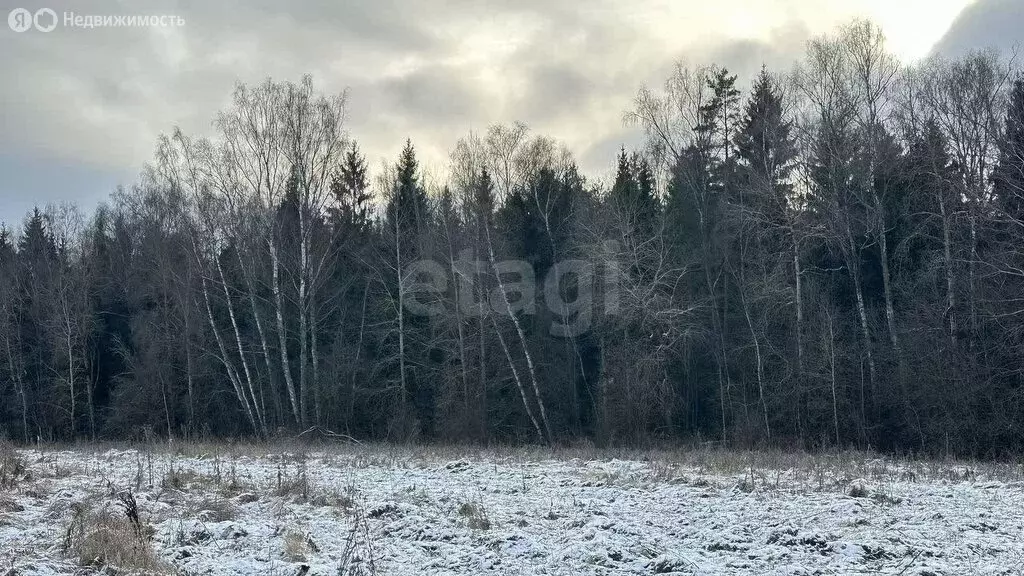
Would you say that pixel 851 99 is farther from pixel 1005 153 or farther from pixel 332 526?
pixel 332 526

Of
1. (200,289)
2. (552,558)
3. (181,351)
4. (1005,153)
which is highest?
(1005,153)

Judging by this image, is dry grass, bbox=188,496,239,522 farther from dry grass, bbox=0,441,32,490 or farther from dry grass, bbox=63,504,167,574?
dry grass, bbox=0,441,32,490

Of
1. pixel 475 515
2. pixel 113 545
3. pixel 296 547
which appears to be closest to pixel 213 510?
pixel 113 545

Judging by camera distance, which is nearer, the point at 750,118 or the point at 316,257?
the point at 316,257

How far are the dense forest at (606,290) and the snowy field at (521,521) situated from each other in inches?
482

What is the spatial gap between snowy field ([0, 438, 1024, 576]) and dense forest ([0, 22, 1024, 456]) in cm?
1225

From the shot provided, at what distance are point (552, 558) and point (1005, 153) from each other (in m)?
21.7

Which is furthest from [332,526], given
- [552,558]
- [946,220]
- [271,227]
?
[946,220]

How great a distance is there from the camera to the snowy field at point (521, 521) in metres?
7.00

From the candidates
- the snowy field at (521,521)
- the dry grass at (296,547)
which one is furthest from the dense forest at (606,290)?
the dry grass at (296,547)

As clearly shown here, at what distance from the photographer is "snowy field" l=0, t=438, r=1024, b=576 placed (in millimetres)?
7000

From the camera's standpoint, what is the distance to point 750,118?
109 ft

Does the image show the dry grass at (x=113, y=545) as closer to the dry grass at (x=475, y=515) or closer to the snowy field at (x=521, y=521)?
the snowy field at (x=521, y=521)

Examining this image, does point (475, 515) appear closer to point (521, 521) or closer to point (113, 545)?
point (521, 521)
